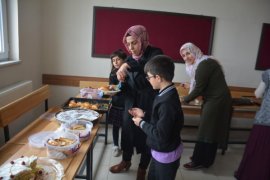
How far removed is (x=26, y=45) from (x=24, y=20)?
0.32m

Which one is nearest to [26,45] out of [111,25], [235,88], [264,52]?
[111,25]

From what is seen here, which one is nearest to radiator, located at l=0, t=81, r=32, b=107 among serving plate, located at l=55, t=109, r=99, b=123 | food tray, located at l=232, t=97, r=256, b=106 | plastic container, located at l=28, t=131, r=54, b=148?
serving plate, located at l=55, t=109, r=99, b=123

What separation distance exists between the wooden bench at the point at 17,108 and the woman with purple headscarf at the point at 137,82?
838 millimetres

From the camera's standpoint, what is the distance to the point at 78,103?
2242 millimetres

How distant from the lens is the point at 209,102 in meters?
2.63

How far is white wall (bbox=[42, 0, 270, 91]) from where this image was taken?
3646 millimetres

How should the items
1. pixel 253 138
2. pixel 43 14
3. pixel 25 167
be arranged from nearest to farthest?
pixel 25 167 < pixel 253 138 < pixel 43 14

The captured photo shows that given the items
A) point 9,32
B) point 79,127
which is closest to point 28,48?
point 9,32

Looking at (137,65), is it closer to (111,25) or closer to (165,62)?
(165,62)

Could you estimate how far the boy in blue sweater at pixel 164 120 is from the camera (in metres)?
1.53

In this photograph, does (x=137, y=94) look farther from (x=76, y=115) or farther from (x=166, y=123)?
(x=166, y=123)

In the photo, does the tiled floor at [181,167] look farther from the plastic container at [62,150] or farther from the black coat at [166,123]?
the plastic container at [62,150]

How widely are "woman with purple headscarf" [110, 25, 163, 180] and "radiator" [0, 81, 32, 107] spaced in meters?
1.22

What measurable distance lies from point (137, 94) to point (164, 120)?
70 cm
